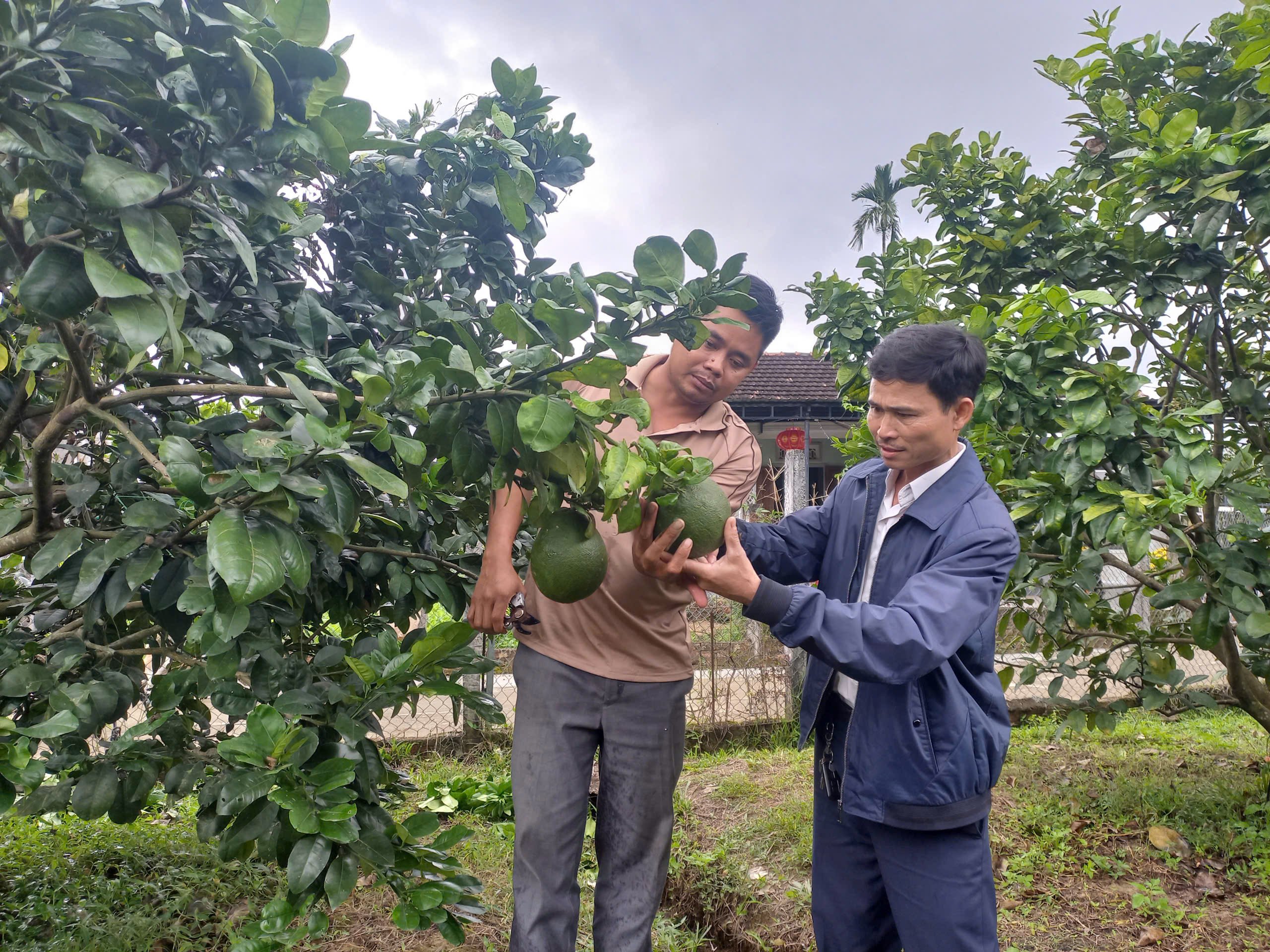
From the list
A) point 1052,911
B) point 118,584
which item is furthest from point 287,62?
point 1052,911

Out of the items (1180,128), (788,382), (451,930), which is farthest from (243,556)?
(788,382)

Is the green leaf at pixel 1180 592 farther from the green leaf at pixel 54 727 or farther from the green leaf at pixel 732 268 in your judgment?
the green leaf at pixel 54 727

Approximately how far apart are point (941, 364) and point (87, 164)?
1462 mm

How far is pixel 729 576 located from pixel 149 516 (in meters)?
0.96

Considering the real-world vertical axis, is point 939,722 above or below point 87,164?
below

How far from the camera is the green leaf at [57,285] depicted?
3.35ft

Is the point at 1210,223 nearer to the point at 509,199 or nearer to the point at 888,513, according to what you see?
the point at 888,513

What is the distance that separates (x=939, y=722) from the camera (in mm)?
1661

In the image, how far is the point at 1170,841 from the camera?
3.39 meters

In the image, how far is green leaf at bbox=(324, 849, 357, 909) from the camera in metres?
1.16

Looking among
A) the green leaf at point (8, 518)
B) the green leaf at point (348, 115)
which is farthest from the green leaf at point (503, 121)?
the green leaf at point (8, 518)

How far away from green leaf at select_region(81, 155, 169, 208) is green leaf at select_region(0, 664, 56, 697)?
0.74 m

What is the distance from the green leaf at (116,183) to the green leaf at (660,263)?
61 cm

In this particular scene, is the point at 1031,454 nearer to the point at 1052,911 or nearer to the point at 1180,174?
the point at 1180,174
